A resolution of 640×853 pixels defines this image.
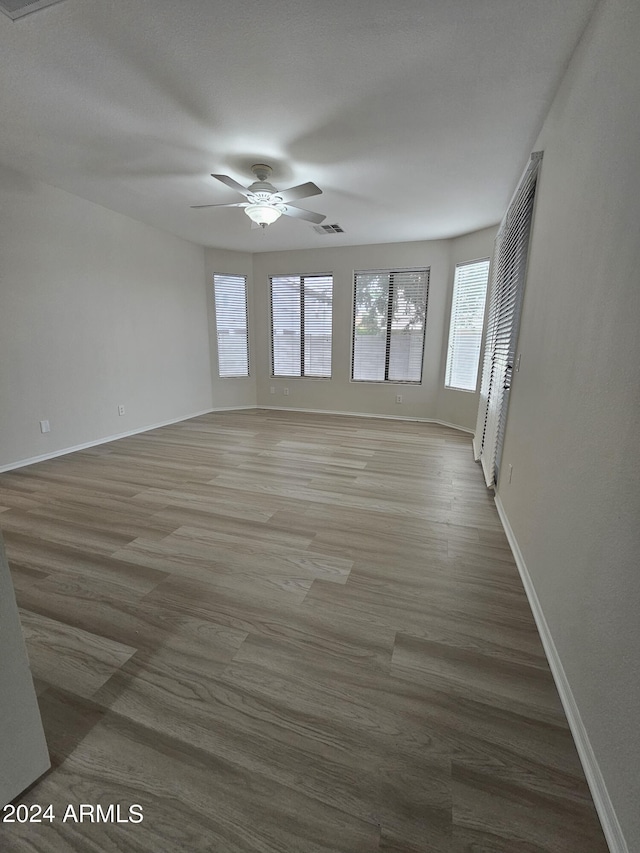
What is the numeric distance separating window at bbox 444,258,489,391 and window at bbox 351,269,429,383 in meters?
0.45

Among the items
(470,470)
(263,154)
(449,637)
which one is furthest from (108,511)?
(470,470)

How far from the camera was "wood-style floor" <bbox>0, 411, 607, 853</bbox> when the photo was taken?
0.86 m

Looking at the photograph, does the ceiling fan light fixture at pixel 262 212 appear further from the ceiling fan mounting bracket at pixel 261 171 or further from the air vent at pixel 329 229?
the air vent at pixel 329 229

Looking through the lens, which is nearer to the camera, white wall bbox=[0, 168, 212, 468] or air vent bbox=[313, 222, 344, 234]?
white wall bbox=[0, 168, 212, 468]

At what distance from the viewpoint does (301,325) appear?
5711mm

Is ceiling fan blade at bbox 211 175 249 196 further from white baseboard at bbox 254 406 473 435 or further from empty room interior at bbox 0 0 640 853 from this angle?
white baseboard at bbox 254 406 473 435

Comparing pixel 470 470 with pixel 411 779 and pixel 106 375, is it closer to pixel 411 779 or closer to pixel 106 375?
pixel 411 779

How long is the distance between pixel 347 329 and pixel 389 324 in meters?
0.67

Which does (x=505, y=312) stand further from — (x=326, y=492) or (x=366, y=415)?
(x=366, y=415)

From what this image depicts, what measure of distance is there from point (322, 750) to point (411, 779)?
26 cm

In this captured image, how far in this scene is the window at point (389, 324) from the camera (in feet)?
16.8

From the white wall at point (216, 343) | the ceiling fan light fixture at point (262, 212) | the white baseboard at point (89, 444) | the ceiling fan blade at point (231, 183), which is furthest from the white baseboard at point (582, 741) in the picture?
the white wall at point (216, 343)

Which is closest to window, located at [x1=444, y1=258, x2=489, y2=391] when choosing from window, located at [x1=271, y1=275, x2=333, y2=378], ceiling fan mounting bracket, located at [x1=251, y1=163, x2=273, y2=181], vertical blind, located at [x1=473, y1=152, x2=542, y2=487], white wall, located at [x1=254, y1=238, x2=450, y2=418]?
white wall, located at [x1=254, y1=238, x2=450, y2=418]

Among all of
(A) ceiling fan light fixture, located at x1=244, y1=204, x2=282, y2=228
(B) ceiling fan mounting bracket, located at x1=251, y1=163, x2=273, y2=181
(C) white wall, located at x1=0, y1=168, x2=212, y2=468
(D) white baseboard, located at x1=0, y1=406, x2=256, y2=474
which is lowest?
(D) white baseboard, located at x1=0, y1=406, x2=256, y2=474
